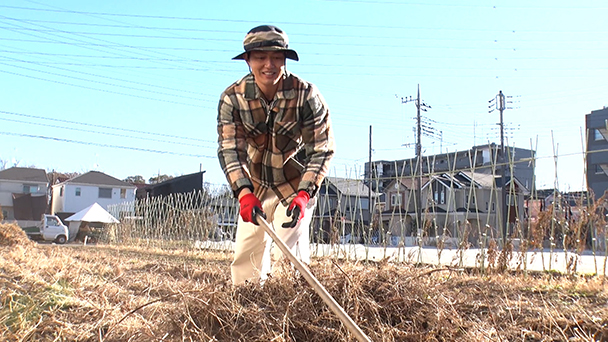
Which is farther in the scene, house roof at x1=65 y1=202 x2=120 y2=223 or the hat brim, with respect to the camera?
house roof at x1=65 y1=202 x2=120 y2=223

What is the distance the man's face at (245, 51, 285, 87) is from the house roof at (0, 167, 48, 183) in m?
48.8

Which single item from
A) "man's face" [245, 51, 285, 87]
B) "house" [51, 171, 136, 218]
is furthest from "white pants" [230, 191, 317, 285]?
"house" [51, 171, 136, 218]

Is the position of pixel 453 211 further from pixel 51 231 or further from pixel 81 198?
pixel 81 198

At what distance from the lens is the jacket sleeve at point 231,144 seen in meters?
2.65

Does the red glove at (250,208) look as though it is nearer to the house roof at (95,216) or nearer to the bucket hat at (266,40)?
the bucket hat at (266,40)

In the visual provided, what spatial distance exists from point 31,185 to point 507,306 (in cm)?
4994

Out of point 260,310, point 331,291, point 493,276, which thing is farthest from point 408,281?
point 493,276

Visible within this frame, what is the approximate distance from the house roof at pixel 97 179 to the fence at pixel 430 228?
20.1m

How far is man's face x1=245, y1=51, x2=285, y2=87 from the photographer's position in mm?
2600

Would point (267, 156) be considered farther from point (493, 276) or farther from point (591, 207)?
point (591, 207)

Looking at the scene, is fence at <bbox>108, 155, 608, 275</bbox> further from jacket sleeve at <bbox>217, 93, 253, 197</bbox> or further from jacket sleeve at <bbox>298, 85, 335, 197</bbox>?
→ jacket sleeve at <bbox>217, 93, 253, 197</bbox>

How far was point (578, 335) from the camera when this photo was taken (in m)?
2.21

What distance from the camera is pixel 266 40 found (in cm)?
252

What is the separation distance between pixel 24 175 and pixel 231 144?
1948 inches
